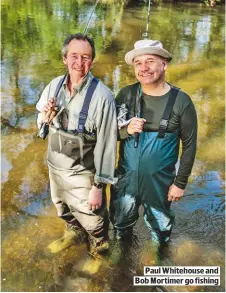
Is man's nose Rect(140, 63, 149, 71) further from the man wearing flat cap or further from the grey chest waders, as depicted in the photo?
the grey chest waders

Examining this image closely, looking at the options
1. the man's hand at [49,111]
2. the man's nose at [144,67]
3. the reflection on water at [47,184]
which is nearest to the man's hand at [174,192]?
the reflection on water at [47,184]

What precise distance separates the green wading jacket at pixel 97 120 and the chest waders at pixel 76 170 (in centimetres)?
2

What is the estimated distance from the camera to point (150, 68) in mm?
2617

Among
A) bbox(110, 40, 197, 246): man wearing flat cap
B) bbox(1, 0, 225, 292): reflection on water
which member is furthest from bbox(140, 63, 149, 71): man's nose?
bbox(1, 0, 225, 292): reflection on water

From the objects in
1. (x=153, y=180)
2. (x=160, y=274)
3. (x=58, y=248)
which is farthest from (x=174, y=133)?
(x=58, y=248)

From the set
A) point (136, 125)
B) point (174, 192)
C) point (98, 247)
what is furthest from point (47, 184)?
point (136, 125)

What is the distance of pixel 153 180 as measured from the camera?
9.23 feet

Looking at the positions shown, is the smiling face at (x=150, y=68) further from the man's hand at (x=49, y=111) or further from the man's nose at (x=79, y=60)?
the man's hand at (x=49, y=111)

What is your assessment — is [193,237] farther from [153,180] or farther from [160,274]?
[153,180]

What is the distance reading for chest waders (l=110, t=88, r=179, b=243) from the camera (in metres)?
2.71

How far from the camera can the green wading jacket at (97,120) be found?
8.43 feet

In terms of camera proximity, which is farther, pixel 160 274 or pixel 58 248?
pixel 58 248

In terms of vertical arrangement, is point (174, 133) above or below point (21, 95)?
above

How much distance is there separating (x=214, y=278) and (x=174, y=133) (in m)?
1.42
